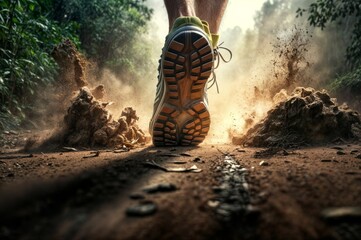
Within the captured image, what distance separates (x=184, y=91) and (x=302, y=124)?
899 mm

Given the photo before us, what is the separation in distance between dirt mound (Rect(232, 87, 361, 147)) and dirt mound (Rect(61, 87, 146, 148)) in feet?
3.52

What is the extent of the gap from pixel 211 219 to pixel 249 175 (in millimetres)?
428

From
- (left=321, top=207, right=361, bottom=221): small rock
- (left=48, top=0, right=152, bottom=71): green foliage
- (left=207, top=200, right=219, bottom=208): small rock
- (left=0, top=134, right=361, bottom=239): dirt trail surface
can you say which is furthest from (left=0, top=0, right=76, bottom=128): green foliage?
(left=48, top=0, right=152, bottom=71): green foliage

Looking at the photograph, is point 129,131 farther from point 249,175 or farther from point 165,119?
point 249,175

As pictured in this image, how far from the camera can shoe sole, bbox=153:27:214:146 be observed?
1.91 metres

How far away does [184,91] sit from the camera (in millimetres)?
2082

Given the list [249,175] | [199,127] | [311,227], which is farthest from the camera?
[199,127]

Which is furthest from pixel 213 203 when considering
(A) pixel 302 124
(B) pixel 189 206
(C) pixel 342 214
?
(A) pixel 302 124

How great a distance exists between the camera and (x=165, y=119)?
83.8 inches

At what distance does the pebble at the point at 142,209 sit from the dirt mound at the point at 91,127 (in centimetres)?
174

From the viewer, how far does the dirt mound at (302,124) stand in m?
2.12

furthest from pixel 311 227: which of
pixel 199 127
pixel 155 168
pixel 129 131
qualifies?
pixel 129 131

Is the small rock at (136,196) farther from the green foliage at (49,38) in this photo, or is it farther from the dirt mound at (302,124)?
the green foliage at (49,38)

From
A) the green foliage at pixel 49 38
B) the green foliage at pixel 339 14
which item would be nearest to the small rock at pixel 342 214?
the green foliage at pixel 49 38
